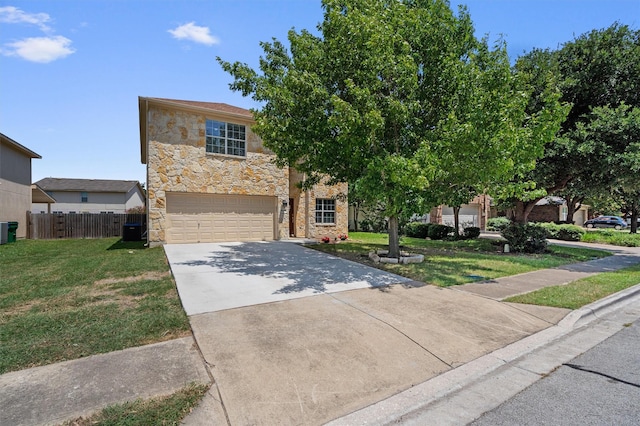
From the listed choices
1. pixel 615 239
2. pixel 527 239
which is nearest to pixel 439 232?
pixel 527 239

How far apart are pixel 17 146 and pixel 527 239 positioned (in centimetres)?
2686

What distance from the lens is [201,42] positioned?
888 centimetres

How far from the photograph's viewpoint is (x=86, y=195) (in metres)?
34.8

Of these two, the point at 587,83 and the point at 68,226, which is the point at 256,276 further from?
the point at 68,226

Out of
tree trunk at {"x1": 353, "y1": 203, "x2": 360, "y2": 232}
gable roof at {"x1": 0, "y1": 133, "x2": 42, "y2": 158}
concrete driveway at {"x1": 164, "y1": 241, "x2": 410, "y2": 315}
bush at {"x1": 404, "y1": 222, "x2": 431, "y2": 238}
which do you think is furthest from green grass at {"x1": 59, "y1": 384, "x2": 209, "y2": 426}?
tree trunk at {"x1": 353, "y1": 203, "x2": 360, "y2": 232}

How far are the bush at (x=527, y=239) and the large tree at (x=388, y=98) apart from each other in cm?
712

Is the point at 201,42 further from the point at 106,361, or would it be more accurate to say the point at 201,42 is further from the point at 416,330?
the point at 416,330

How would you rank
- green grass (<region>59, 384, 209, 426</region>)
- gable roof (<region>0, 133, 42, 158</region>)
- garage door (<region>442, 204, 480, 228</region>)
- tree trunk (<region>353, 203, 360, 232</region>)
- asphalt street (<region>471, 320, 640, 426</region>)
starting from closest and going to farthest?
green grass (<region>59, 384, 209, 426</region>) → asphalt street (<region>471, 320, 640, 426</region>) → gable roof (<region>0, 133, 42, 158</region>) → tree trunk (<region>353, 203, 360, 232</region>) → garage door (<region>442, 204, 480, 228</region>)

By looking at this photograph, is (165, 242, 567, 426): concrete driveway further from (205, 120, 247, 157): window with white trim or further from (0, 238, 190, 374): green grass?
(205, 120, 247, 157): window with white trim

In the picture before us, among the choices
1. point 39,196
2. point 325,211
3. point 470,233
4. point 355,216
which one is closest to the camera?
point 325,211

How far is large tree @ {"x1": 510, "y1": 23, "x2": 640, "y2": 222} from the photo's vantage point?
11875mm

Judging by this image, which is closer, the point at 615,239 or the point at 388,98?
the point at 388,98

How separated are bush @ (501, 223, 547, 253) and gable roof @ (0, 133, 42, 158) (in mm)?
25596

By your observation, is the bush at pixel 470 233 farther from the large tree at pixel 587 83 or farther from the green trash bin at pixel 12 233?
the green trash bin at pixel 12 233
